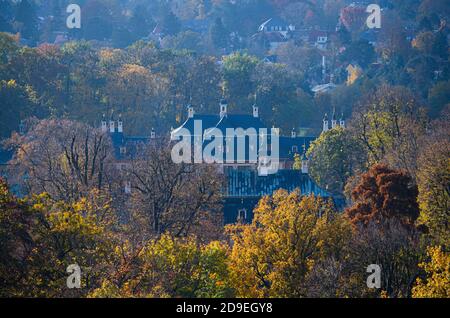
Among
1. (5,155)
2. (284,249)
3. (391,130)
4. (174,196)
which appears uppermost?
(391,130)

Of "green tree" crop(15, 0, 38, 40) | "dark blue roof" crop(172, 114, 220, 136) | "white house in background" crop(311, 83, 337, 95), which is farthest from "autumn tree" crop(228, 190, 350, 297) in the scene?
"green tree" crop(15, 0, 38, 40)

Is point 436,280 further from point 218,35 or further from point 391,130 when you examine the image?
point 218,35

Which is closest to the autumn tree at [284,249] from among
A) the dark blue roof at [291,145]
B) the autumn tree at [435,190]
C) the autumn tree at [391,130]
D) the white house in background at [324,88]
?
the autumn tree at [435,190]

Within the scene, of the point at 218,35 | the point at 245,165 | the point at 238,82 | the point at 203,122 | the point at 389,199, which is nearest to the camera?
the point at 389,199

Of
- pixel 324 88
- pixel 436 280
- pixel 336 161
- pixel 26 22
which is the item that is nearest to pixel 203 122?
pixel 336 161

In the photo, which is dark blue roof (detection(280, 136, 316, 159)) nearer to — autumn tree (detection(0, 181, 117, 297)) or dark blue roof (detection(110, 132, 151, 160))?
dark blue roof (detection(110, 132, 151, 160))

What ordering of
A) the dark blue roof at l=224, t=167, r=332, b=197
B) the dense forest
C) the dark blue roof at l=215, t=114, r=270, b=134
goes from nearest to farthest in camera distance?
the dense forest → the dark blue roof at l=224, t=167, r=332, b=197 → the dark blue roof at l=215, t=114, r=270, b=134

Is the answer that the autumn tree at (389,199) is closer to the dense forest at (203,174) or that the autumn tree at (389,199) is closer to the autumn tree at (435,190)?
the dense forest at (203,174)

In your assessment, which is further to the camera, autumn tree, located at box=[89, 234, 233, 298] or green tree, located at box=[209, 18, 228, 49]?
green tree, located at box=[209, 18, 228, 49]

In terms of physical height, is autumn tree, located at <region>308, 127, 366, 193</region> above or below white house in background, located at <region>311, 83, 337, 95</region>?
below
